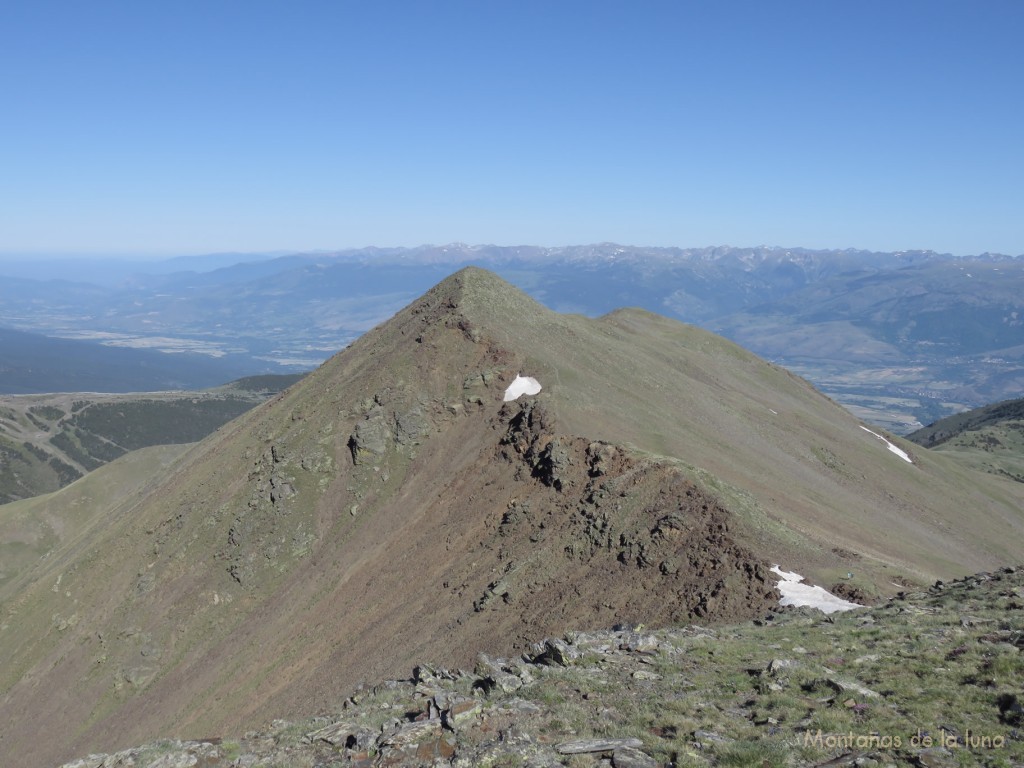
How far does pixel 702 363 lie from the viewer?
89.0 meters

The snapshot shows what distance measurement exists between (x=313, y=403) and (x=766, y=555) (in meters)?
44.9

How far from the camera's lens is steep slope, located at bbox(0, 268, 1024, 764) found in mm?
38781

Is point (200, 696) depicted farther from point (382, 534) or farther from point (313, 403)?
point (313, 403)

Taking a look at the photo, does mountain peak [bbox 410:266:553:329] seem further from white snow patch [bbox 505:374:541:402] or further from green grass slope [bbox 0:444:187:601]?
green grass slope [bbox 0:444:187:601]

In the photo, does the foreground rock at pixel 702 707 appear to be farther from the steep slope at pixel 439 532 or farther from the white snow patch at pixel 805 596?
the steep slope at pixel 439 532

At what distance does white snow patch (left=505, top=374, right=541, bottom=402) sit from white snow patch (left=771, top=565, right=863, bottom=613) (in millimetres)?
27336

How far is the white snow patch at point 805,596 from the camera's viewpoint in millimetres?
31906

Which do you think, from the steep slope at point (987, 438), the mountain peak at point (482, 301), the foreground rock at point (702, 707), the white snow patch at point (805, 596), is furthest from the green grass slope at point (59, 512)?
the steep slope at point (987, 438)

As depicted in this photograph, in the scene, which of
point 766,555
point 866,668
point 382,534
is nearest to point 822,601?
point 766,555

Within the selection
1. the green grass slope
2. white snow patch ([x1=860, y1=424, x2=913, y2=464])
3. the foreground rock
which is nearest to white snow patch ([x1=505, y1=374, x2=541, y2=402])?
the foreground rock

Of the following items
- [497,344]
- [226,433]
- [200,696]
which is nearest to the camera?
[200,696]

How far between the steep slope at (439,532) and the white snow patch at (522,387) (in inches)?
38.9

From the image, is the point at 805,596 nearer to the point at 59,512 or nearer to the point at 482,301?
the point at 482,301

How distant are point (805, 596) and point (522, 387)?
101 ft
